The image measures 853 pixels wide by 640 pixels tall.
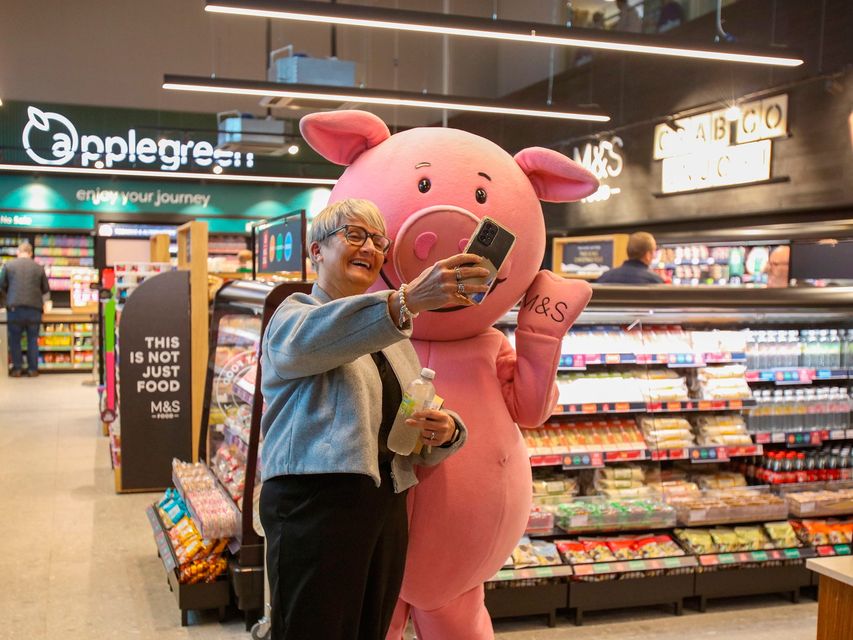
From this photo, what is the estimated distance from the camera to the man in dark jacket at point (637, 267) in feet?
20.8

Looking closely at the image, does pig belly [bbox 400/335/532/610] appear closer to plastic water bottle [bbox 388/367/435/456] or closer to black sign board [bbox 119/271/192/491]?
plastic water bottle [bbox 388/367/435/456]

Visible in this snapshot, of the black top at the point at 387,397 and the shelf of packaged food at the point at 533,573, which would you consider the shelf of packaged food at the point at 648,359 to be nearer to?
the shelf of packaged food at the point at 533,573

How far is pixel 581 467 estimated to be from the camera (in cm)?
400

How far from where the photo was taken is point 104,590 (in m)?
4.27

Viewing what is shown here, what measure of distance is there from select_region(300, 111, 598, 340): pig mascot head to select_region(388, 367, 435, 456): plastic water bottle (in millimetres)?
468

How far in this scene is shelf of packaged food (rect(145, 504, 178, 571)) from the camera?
3.98 meters

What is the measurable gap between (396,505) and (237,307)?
2617mm

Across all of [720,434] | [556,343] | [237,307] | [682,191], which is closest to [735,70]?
[682,191]

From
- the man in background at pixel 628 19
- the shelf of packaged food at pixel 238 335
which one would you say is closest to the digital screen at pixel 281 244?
the shelf of packaged food at pixel 238 335

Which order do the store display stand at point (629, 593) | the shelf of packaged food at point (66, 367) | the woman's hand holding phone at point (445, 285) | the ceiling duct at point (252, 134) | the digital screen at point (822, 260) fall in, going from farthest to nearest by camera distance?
1. the shelf of packaged food at point (66, 367)
2. the ceiling duct at point (252, 134)
3. the digital screen at point (822, 260)
4. the store display stand at point (629, 593)
5. the woman's hand holding phone at point (445, 285)

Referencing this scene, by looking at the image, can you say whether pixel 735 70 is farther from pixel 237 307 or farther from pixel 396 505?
pixel 396 505

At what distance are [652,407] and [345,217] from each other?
251 cm

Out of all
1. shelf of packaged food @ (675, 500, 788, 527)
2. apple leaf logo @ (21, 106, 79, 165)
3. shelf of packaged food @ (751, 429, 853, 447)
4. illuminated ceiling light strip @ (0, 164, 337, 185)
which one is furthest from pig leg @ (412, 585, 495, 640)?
apple leaf logo @ (21, 106, 79, 165)

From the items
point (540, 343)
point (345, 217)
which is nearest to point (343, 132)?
point (345, 217)
